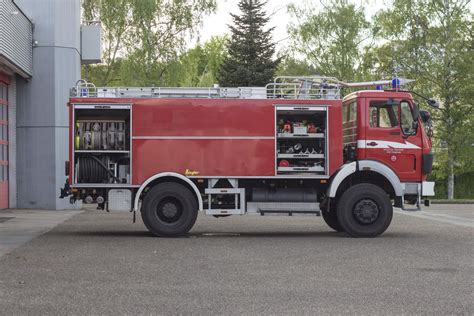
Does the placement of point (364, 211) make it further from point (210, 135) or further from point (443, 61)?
point (443, 61)

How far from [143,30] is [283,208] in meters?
21.7

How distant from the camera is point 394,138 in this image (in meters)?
16.0

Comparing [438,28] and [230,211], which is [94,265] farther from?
[438,28]

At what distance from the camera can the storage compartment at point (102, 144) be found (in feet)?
51.1

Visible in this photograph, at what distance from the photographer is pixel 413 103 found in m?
16.2

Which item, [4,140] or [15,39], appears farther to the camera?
[4,140]

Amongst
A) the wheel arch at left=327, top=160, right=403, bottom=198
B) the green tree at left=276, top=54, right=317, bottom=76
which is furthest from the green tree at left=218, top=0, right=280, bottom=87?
the wheel arch at left=327, top=160, right=403, bottom=198

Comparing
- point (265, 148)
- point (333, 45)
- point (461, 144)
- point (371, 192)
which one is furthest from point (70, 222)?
point (333, 45)

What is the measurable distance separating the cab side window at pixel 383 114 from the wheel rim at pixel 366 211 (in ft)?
5.25

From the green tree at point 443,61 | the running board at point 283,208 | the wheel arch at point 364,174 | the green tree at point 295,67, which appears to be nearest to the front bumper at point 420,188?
the wheel arch at point 364,174

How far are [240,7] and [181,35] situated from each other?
15.0m

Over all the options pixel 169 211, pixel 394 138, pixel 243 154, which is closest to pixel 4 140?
pixel 169 211

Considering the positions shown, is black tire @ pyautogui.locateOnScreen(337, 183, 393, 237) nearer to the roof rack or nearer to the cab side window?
the cab side window

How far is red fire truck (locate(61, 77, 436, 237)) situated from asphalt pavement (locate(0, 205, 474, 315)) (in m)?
0.69
